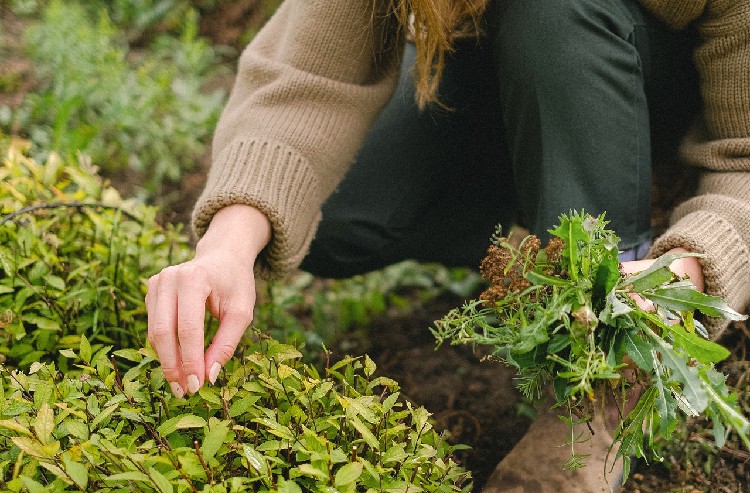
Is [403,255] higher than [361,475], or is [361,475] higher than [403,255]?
[361,475]

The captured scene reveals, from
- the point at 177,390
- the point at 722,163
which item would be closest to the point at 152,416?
the point at 177,390

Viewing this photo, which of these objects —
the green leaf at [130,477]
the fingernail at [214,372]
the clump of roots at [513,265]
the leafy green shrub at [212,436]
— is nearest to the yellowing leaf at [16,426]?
the leafy green shrub at [212,436]

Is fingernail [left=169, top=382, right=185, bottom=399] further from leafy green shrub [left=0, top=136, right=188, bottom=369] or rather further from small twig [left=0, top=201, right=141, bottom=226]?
small twig [left=0, top=201, right=141, bottom=226]

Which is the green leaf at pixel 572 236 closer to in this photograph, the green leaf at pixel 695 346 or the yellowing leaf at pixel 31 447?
the green leaf at pixel 695 346

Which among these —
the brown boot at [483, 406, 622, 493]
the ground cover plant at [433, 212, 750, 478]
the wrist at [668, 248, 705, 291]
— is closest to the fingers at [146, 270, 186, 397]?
the ground cover plant at [433, 212, 750, 478]

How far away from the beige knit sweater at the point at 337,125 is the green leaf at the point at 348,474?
589 mm

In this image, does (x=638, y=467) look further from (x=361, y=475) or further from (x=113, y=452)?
(x=113, y=452)

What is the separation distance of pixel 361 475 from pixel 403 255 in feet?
3.26

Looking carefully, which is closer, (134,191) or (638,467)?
(638,467)

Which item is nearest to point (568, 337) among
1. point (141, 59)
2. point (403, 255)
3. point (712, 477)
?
point (712, 477)

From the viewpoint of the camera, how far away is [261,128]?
57.8 inches

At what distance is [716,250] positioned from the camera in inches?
47.8

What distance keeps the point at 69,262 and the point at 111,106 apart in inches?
50.1

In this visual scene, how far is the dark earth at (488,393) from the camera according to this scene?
141cm
